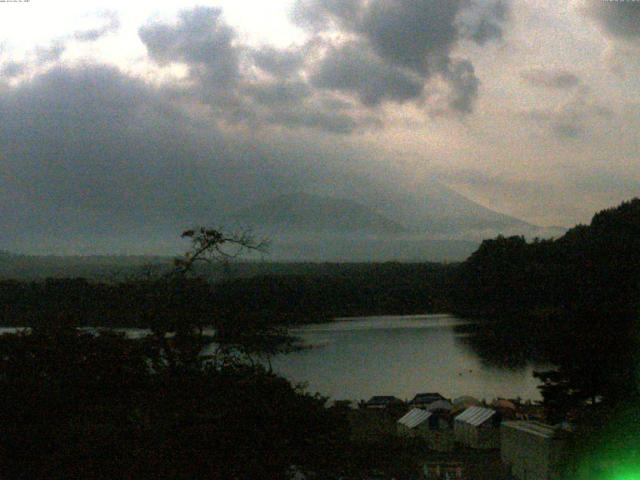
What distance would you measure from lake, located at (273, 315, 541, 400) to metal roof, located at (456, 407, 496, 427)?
4323 mm

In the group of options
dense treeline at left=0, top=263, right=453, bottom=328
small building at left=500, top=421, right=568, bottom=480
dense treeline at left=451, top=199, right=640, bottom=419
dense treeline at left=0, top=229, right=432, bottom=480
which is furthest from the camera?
small building at left=500, top=421, right=568, bottom=480

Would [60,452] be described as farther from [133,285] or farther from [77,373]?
[133,285]

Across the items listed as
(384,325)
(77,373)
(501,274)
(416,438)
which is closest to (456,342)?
(384,325)

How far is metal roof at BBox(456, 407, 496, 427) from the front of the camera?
12.0m

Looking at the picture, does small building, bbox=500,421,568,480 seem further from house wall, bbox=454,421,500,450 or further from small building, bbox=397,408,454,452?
small building, bbox=397,408,454,452

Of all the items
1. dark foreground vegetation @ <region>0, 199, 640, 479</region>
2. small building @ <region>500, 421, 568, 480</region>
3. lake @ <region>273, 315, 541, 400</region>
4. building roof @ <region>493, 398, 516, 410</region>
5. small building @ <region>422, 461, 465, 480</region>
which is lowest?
lake @ <region>273, 315, 541, 400</region>

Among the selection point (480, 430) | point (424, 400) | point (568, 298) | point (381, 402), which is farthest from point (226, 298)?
point (568, 298)

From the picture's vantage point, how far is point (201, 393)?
203 inches

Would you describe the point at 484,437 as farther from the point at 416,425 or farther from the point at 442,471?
the point at 442,471

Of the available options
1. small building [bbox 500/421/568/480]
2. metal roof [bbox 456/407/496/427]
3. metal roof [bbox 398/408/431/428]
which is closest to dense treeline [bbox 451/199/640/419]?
small building [bbox 500/421/568/480]

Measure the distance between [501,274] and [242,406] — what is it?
36.9 metres

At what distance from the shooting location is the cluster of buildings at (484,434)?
8.84m

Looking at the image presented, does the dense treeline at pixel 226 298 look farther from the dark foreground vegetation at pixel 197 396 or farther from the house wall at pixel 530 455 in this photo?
the house wall at pixel 530 455

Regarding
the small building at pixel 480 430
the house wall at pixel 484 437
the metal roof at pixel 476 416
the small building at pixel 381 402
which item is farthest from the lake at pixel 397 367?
the house wall at pixel 484 437
